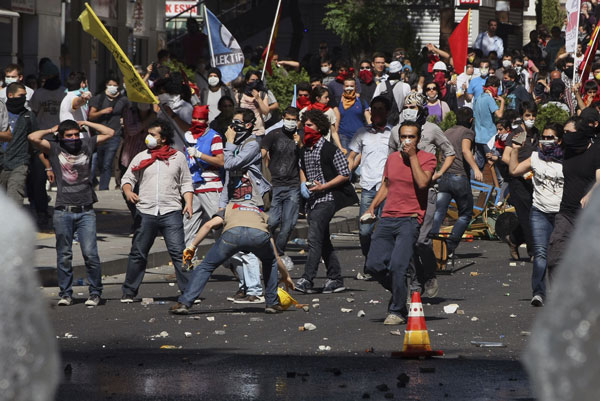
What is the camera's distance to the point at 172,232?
37.0 feet

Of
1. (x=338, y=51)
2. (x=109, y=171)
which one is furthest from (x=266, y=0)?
(x=109, y=171)

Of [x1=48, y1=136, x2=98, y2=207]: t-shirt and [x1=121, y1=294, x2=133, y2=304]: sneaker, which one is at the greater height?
[x1=48, y1=136, x2=98, y2=207]: t-shirt

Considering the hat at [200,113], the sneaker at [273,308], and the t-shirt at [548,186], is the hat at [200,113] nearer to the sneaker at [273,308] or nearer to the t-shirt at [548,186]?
the sneaker at [273,308]

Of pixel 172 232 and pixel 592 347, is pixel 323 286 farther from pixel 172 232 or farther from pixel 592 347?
pixel 592 347

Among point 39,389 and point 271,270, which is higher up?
point 39,389

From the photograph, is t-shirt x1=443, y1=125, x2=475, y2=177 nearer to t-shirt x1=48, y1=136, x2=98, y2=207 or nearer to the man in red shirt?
the man in red shirt

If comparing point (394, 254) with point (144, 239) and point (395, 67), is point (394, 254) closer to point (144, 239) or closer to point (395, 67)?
point (144, 239)

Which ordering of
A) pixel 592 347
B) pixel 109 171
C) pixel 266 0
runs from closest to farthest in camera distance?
1. pixel 592 347
2. pixel 109 171
3. pixel 266 0

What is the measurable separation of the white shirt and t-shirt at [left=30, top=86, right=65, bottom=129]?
5.76m

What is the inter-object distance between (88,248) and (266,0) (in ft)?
118

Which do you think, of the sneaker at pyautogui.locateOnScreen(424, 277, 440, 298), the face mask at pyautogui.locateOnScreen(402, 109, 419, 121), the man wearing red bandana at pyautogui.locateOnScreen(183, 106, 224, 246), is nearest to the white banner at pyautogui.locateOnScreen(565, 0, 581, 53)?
the face mask at pyautogui.locateOnScreen(402, 109, 419, 121)

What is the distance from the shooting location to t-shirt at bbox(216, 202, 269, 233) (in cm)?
1038

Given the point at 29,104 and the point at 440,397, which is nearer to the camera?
the point at 440,397

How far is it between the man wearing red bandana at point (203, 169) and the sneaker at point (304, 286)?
44.5 inches
